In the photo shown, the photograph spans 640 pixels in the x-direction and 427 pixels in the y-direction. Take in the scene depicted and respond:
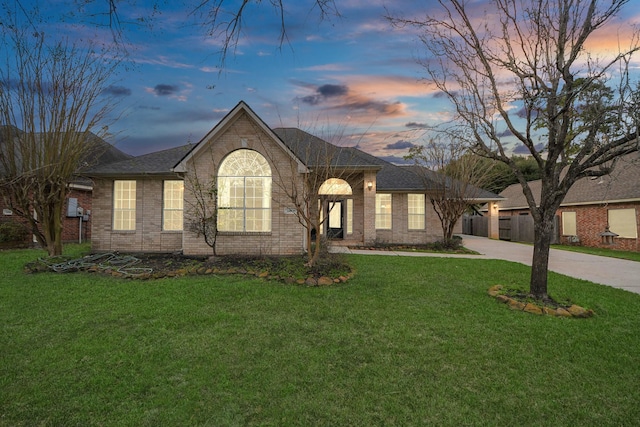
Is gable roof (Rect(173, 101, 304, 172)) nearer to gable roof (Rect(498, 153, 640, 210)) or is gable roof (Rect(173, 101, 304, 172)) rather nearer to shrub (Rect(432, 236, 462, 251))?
shrub (Rect(432, 236, 462, 251))

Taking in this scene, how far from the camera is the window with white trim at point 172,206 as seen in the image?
44.0 feet

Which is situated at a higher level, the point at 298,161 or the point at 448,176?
the point at 448,176

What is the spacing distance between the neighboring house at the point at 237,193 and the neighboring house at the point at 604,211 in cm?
1006

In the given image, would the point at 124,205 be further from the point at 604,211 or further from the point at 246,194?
the point at 604,211

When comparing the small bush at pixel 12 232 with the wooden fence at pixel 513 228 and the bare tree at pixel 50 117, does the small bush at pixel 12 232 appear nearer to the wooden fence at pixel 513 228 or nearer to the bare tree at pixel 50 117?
the bare tree at pixel 50 117

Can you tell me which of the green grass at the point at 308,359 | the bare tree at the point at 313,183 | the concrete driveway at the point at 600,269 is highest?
the bare tree at the point at 313,183

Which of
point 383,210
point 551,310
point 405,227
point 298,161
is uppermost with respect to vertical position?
point 298,161

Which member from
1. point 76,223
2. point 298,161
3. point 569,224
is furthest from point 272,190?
point 569,224

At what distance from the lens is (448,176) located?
675 inches

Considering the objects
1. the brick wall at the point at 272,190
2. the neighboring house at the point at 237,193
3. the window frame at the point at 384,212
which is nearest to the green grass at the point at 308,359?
the brick wall at the point at 272,190

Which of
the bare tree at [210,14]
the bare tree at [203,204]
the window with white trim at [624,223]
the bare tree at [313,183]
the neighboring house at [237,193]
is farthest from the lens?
the window with white trim at [624,223]

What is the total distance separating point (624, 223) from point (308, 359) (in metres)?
20.6

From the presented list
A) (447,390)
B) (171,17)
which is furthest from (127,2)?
(447,390)

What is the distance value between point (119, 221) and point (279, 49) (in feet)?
41.7
